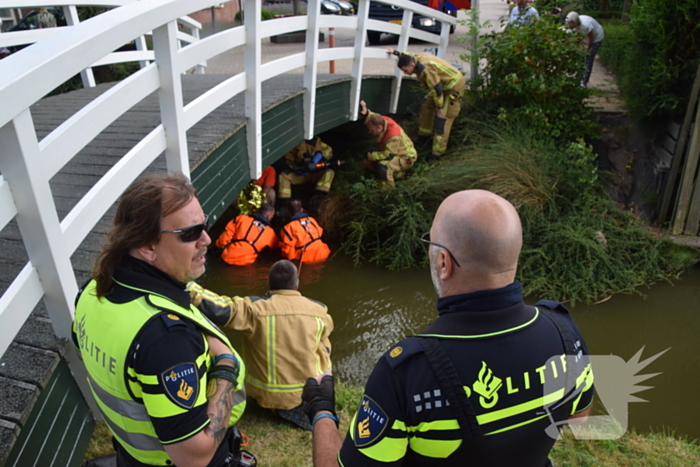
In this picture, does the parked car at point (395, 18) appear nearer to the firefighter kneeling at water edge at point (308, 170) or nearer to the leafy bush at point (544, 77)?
the leafy bush at point (544, 77)

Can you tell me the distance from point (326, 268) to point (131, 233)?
4.54m

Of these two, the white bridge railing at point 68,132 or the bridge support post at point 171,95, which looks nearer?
the white bridge railing at point 68,132

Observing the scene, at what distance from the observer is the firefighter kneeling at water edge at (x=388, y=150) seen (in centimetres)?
690

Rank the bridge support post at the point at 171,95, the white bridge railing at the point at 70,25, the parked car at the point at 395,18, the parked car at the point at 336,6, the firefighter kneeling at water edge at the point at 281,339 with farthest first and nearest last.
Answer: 1. the parked car at the point at 395,18
2. the parked car at the point at 336,6
3. the white bridge railing at the point at 70,25
4. the firefighter kneeling at water edge at the point at 281,339
5. the bridge support post at the point at 171,95

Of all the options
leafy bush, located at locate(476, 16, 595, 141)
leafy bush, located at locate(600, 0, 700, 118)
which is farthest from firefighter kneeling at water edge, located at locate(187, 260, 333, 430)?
leafy bush, located at locate(600, 0, 700, 118)

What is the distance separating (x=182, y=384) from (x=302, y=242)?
4553 mm

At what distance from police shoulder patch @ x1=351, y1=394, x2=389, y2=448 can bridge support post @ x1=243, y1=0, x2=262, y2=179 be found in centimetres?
338

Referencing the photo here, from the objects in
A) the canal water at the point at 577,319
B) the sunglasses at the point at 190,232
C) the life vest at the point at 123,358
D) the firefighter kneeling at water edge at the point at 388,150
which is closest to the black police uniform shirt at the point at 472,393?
the life vest at the point at 123,358

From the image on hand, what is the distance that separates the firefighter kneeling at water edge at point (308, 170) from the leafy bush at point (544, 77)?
246 centimetres

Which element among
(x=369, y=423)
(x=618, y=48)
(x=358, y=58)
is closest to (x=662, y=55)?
(x=618, y=48)

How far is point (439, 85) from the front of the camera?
272 inches

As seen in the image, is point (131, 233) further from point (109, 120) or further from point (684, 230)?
Answer: point (684, 230)

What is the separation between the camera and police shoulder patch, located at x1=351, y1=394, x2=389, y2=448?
1.41 m

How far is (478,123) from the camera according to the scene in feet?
23.7
